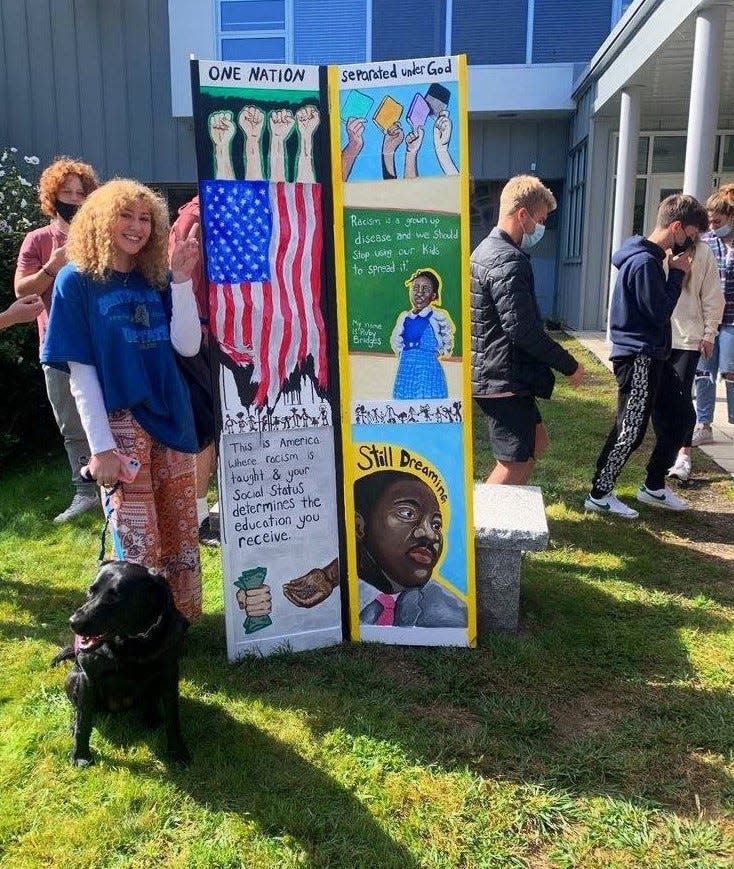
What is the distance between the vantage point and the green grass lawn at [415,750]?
2207mm

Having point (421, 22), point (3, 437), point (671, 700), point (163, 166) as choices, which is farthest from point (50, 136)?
point (671, 700)

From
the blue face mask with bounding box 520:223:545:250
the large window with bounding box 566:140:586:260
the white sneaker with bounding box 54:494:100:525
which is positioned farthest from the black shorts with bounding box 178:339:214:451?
the large window with bounding box 566:140:586:260

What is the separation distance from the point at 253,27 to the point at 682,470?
40.6 feet

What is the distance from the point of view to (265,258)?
2.92m

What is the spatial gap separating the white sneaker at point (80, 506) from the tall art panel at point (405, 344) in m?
2.51

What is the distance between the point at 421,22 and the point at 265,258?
515 inches

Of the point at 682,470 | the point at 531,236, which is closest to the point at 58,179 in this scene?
the point at 531,236

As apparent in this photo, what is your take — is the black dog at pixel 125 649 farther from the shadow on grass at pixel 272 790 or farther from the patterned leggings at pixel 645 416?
the patterned leggings at pixel 645 416

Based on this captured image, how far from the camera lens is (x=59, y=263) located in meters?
3.96

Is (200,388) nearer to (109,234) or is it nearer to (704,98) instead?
(109,234)

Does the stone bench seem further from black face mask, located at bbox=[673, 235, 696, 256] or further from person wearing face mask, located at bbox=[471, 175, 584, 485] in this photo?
black face mask, located at bbox=[673, 235, 696, 256]

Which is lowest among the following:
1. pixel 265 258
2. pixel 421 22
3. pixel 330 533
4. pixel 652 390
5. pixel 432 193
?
pixel 330 533

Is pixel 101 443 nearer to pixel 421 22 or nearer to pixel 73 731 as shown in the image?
pixel 73 731

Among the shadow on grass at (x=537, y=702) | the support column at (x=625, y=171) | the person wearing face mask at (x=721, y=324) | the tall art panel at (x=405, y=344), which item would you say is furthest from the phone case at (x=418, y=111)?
the support column at (x=625, y=171)
